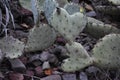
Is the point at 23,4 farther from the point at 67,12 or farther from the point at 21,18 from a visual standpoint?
the point at 67,12

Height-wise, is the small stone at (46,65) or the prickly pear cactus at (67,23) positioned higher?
the prickly pear cactus at (67,23)

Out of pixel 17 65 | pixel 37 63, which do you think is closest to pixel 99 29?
pixel 37 63

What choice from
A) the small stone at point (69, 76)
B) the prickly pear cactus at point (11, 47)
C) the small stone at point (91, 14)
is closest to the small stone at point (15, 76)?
the prickly pear cactus at point (11, 47)

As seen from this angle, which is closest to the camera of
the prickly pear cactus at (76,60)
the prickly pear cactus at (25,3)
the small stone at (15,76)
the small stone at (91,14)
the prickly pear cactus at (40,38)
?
the prickly pear cactus at (76,60)

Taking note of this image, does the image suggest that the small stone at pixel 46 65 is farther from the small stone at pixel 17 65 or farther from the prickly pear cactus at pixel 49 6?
the prickly pear cactus at pixel 49 6

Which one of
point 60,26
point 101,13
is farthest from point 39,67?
point 101,13

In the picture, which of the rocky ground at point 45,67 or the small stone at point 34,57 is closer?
the rocky ground at point 45,67

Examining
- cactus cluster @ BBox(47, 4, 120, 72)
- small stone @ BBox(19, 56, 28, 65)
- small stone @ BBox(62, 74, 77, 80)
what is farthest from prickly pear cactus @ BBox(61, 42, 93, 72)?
small stone @ BBox(19, 56, 28, 65)
